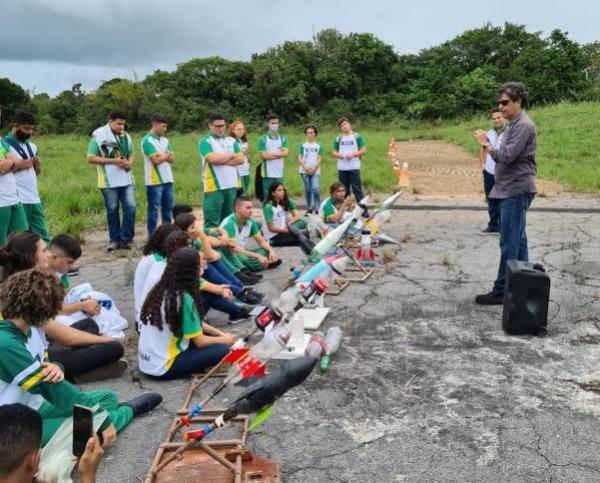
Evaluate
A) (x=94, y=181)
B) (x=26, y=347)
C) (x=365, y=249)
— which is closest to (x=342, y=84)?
(x=94, y=181)

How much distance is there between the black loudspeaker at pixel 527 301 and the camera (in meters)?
4.88

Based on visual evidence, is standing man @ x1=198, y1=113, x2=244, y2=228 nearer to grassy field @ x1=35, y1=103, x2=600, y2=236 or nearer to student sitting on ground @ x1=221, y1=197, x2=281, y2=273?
student sitting on ground @ x1=221, y1=197, x2=281, y2=273

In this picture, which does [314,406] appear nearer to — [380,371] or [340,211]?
[380,371]

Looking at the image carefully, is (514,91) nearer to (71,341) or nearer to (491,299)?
(491,299)

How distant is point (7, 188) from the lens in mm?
6215

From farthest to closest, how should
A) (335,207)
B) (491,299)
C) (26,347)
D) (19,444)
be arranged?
1. (335,207)
2. (491,299)
3. (26,347)
4. (19,444)

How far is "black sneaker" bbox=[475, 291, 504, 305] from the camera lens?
5.74 m

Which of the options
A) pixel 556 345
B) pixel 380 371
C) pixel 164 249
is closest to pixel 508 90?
pixel 556 345

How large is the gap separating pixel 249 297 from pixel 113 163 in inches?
126

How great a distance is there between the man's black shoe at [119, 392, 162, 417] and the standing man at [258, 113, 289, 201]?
244 inches

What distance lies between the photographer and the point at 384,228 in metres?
9.59

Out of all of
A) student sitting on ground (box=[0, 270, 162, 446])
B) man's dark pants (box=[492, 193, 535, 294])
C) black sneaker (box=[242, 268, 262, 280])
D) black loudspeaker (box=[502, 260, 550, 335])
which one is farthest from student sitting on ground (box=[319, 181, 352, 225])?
student sitting on ground (box=[0, 270, 162, 446])

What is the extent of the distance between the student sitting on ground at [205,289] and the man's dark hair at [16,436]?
201 centimetres

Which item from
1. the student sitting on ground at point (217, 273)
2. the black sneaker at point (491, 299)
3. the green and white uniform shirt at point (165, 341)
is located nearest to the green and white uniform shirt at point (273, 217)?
the student sitting on ground at point (217, 273)
